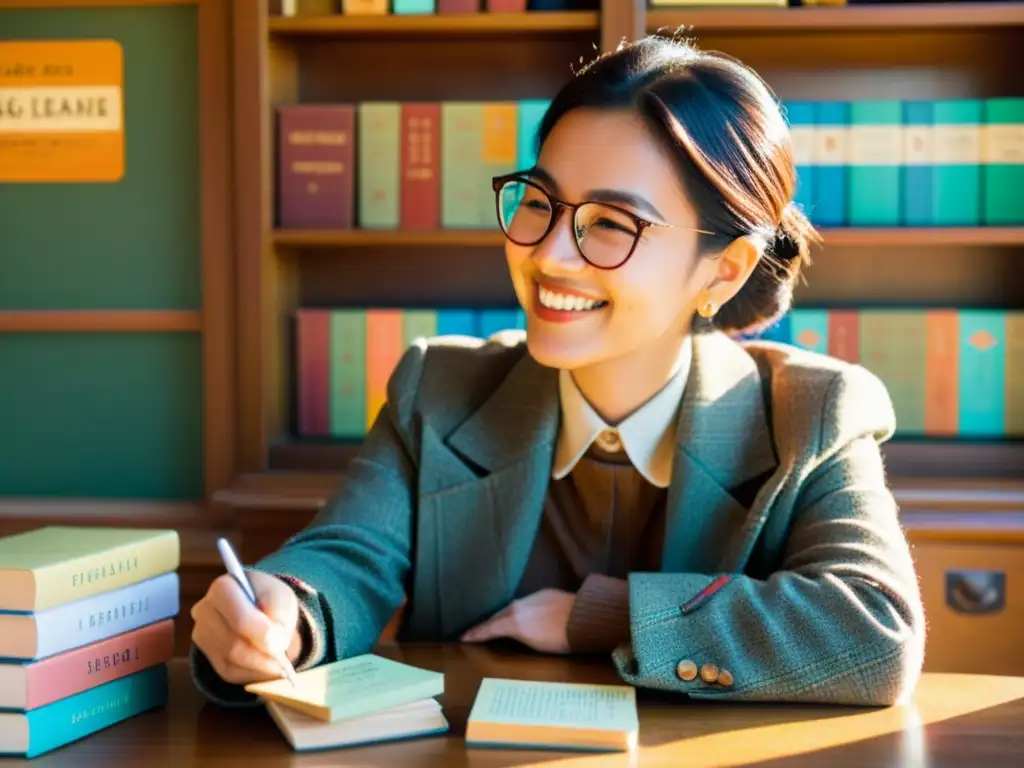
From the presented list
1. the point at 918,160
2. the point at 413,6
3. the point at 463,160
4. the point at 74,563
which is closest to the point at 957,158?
the point at 918,160

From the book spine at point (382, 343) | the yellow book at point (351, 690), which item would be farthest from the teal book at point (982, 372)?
the yellow book at point (351, 690)

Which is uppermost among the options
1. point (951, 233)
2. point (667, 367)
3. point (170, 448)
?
point (951, 233)

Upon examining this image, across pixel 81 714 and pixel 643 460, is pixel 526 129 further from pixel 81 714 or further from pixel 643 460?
pixel 81 714

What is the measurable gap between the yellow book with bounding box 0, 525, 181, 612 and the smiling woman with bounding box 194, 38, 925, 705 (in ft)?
0.26

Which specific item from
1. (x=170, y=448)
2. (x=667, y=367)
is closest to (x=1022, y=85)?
(x=667, y=367)

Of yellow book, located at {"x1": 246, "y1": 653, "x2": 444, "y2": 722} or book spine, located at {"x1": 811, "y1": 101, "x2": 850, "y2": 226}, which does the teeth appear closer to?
yellow book, located at {"x1": 246, "y1": 653, "x2": 444, "y2": 722}

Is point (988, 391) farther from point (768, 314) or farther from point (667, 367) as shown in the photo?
point (667, 367)

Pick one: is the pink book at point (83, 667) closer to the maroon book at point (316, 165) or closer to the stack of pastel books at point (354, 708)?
the stack of pastel books at point (354, 708)

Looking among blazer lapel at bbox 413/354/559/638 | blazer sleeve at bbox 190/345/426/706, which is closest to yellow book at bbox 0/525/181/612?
blazer sleeve at bbox 190/345/426/706

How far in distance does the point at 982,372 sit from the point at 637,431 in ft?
4.44

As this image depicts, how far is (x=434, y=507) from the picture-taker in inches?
63.8

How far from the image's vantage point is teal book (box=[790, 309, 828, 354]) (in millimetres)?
2709

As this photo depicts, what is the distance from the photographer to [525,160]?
2.71 meters

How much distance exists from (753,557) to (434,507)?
41 cm
